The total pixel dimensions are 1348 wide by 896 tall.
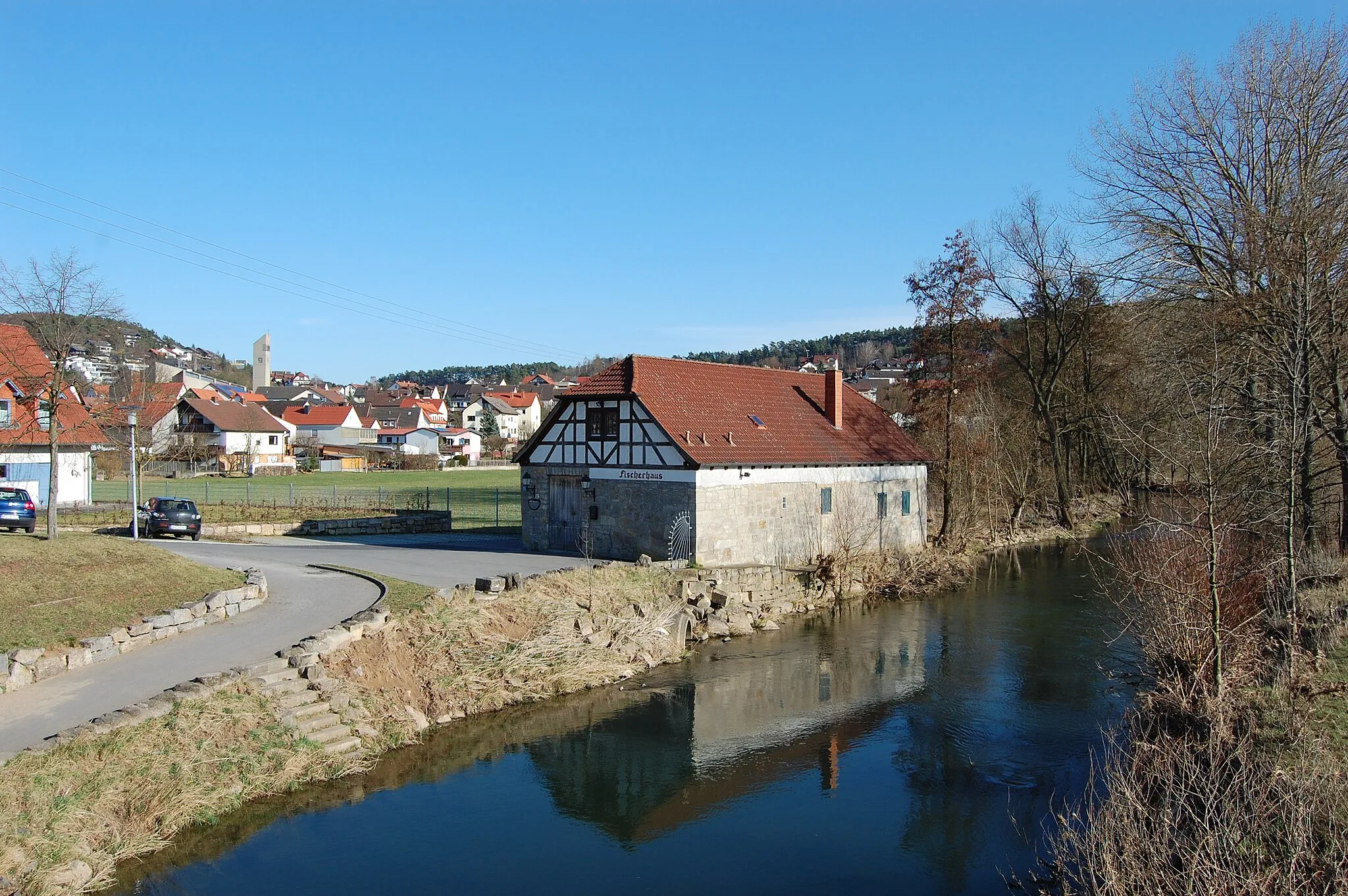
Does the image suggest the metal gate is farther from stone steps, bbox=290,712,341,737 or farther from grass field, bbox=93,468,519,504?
grass field, bbox=93,468,519,504

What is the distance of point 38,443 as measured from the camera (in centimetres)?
3359

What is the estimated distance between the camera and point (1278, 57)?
19312 millimetres

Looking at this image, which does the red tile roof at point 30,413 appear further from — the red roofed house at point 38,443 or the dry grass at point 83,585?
the dry grass at point 83,585

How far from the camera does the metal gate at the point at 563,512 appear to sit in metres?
28.3

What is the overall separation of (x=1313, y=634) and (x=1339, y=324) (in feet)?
22.0

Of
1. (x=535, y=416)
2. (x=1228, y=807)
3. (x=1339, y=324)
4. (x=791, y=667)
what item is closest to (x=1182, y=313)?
(x=1339, y=324)

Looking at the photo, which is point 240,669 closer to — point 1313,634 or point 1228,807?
point 1228,807

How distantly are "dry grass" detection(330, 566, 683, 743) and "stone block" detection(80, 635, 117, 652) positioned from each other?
365cm

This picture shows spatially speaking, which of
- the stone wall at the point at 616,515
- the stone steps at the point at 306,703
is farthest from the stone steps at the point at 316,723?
the stone wall at the point at 616,515

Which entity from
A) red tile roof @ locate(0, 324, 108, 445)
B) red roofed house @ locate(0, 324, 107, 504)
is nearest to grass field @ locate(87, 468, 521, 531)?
red roofed house @ locate(0, 324, 107, 504)

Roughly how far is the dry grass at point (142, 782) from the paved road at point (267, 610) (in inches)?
32.7

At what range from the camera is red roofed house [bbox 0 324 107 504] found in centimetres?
3145

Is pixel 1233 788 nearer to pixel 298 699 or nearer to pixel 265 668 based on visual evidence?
pixel 298 699

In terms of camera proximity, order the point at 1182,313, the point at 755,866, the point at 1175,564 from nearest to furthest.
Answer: the point at 755,866, the point at 1175,564, the point at 1182,313
